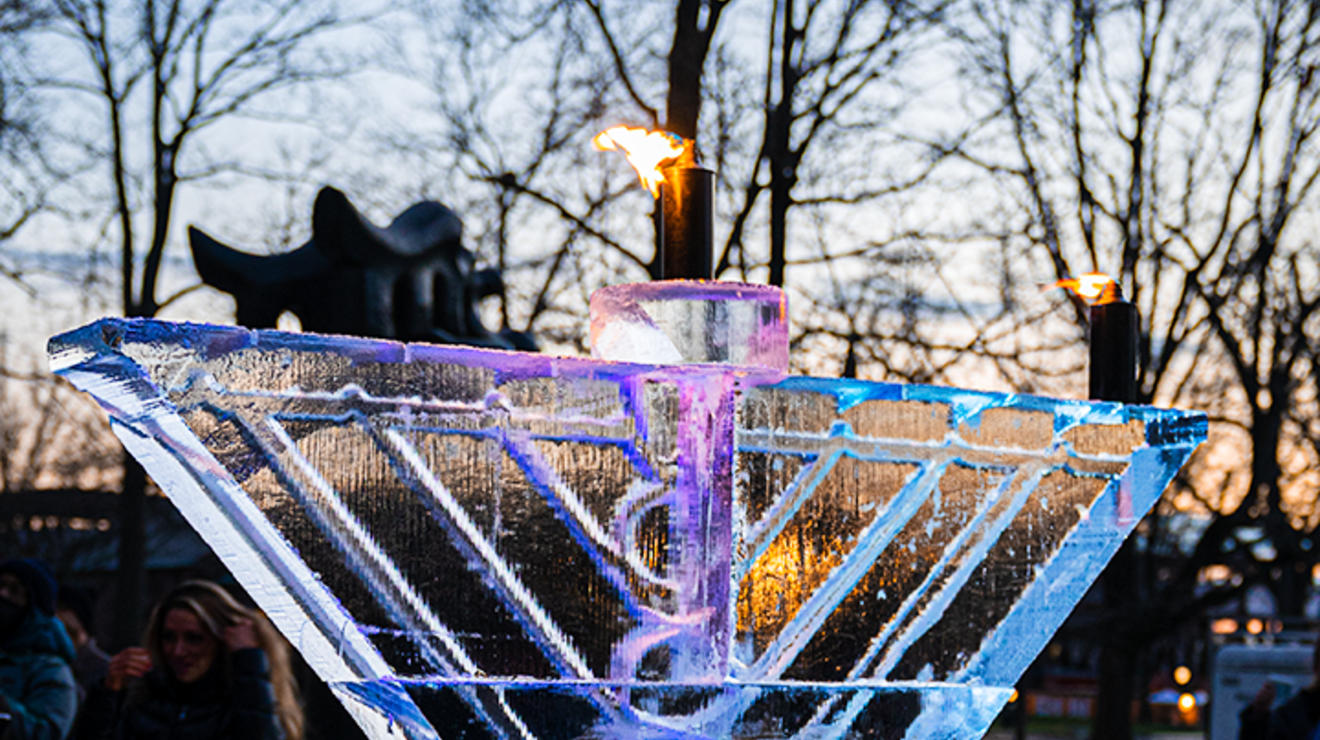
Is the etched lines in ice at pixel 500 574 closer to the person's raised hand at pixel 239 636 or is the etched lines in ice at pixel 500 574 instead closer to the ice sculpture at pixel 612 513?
the ice sculpture at pixel 612 513

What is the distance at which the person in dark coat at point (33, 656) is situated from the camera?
199 inches

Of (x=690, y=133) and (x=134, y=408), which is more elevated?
(x=690, y=133)

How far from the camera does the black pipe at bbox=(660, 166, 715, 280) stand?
5.34ft

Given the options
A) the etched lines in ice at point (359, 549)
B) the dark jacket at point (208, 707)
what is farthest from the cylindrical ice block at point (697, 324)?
the dark jacket at point (208, 707)

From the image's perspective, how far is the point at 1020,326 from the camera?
11.6m

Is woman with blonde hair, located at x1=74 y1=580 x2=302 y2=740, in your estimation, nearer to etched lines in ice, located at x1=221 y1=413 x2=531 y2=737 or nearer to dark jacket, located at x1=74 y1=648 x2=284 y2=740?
dark jacket, located at x1=74 y1=648 x2=284 y2=740

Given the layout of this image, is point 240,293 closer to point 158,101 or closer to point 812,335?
point 812,335

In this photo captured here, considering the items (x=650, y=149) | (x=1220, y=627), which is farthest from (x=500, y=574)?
(x=1220, y=627)

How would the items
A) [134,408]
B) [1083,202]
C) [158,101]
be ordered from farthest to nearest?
[158,101] < [1083,202] < [134,408]

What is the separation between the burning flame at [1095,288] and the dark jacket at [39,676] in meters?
4.00

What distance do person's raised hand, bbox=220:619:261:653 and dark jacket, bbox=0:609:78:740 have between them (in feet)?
2.97

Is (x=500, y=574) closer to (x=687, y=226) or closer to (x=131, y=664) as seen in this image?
(x=687, y=226)

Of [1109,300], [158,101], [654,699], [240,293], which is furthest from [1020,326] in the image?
[654,699]

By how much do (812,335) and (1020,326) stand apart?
183cm
